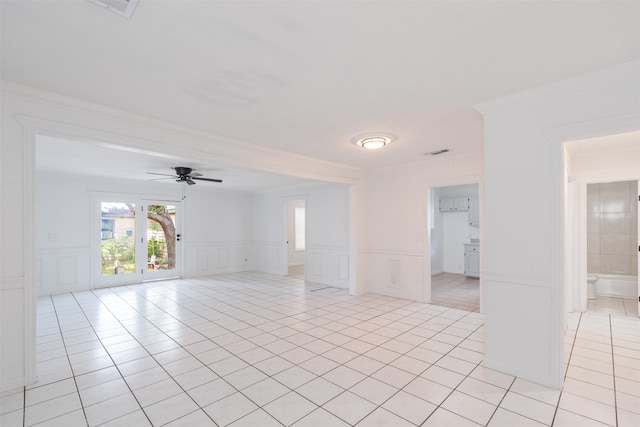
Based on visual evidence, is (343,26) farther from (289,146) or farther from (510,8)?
(289,146)

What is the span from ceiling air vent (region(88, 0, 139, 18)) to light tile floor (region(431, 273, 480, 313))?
5.43 meters

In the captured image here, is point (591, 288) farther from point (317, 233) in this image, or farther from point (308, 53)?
point (308, 53)

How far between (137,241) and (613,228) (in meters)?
10.6

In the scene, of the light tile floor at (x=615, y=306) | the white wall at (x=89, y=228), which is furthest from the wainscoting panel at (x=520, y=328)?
the white wall at (x=89, y=228)

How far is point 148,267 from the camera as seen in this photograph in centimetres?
742

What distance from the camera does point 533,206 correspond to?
8.46 ft

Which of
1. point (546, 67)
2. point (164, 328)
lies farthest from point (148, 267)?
point (546, 67)

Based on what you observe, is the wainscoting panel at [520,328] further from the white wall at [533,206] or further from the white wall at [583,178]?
the white wall at [583,178]

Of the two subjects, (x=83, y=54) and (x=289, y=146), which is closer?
(x=83, y=54)

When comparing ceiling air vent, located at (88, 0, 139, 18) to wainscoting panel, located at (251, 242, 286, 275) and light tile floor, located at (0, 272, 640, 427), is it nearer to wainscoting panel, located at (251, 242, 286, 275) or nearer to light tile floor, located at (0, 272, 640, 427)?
light tile floor, located at (0, 272, 640, 427)

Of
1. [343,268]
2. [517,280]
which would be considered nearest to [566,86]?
[517,280]

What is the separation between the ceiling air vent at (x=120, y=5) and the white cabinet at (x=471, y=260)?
26.5 feet

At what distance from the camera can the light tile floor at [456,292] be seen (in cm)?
515

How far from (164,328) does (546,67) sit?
5031mm
